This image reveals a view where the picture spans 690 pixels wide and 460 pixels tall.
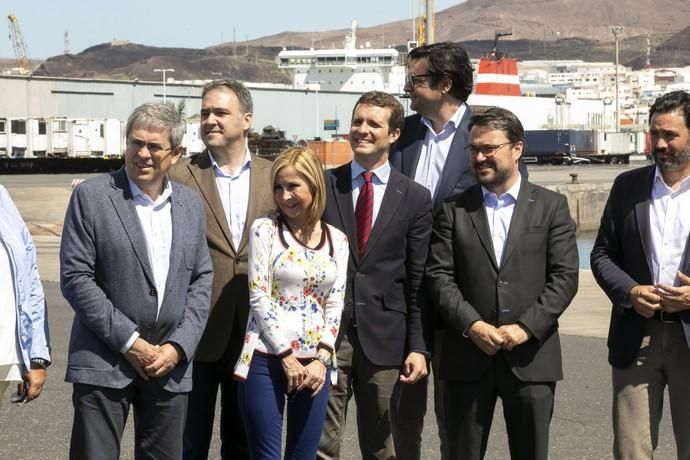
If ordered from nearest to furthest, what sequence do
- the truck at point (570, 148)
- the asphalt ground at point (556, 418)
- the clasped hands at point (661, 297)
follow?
the clasped hands at point (661, 297) < the asphalt ground at point (556, 418) < the truck at point (570, 148)

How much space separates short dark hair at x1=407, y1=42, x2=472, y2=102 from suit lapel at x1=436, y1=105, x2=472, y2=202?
217 mm

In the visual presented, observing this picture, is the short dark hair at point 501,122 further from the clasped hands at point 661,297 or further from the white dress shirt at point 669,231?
the clasped hands at point 661,297

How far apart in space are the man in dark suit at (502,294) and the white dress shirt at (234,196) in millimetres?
902

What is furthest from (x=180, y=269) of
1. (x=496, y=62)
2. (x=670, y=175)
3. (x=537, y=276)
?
(x=496, y=62)

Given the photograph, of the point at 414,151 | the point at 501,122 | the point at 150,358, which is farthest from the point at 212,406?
the point at 501,122

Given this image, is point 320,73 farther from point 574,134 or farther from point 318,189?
point 318,189

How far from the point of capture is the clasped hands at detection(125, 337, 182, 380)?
4605mm

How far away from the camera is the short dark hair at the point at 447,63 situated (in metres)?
5.67

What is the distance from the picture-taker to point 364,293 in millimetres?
5309

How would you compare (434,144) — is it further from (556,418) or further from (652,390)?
(556,418)

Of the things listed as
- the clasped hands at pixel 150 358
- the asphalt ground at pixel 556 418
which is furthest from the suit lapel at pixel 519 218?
the asphalt ground at pixel 556 418

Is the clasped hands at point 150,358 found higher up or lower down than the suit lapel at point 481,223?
lower down

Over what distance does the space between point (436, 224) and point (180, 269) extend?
1.22 metres

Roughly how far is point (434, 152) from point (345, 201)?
2.14ft
